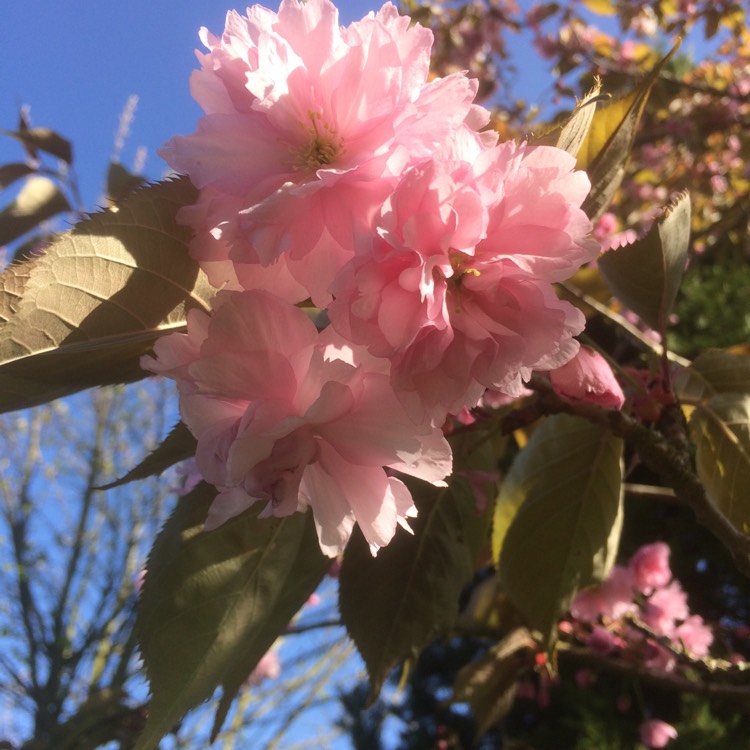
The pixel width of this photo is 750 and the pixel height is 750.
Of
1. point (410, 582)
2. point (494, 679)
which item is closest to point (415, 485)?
point (410, 582)

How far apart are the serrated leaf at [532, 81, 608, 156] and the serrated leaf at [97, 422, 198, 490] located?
34 cm

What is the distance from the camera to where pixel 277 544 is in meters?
0.59

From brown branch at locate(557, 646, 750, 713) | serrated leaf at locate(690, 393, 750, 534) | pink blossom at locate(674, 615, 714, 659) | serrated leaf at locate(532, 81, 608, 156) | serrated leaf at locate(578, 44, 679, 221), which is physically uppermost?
serrated leaf at locate(578, 44, 679, 221)

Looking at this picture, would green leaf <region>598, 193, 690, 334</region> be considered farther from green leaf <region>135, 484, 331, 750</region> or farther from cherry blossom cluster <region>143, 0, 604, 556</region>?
green leaf <region>135, 484, 331, 750</region>

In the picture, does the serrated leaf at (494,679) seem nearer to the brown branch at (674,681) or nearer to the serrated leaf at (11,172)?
the brown branch at (674,681)

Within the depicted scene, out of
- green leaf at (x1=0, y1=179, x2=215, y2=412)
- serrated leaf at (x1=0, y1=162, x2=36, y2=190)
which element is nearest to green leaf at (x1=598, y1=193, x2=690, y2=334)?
green leaf at (x1=0, y1=179, x2=215, y2=412)

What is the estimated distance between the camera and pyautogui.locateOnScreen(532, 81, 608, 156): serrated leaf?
0.39 metres

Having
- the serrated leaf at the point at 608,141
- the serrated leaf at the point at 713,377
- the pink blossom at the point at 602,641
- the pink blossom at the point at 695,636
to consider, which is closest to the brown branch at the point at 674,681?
the pink blossom at the point at 602,641

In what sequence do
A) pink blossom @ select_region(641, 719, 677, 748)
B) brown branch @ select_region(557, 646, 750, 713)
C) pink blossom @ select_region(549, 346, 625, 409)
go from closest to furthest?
pink blossom @ select_region(549, 346, 625, 409), brown branch @ select_region(557, 646, 750, 713), pink blossom @ select_region(641, 719, 677, 748)

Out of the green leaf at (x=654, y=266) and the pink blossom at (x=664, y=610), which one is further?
the pink blossom at (x=664, y=610)

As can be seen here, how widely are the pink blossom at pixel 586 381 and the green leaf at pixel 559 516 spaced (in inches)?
7.4

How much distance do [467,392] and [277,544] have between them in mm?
303

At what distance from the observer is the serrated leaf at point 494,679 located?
4.38 ft

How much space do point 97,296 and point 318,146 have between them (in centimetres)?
16
